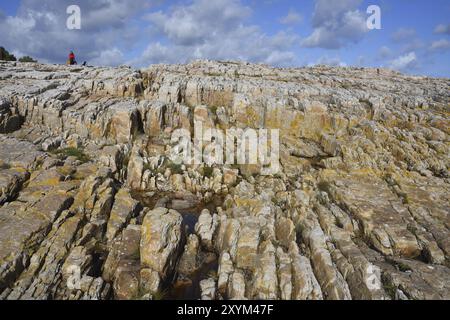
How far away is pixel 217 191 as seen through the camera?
1448 inches

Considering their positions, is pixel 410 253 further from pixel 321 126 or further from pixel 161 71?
pixel 161 71

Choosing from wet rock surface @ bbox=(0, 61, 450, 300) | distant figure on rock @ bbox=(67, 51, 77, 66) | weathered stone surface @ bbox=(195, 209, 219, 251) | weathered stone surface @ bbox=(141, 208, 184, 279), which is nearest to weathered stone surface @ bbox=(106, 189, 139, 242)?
wet rock surface @ bbox=(0, 61, 450, 300)

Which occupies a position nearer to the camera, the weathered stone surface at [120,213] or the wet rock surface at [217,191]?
the wet rock surface at [217,191]

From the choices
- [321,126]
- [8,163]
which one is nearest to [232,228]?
[8,163]

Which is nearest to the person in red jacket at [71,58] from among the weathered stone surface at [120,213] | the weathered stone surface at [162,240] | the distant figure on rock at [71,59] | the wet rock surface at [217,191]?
the distant figure on rock at [71,59]

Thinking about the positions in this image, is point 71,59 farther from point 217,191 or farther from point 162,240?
point 162,240

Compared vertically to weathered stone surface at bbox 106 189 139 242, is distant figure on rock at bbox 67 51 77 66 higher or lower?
higher

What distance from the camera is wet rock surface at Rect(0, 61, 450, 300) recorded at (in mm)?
21250

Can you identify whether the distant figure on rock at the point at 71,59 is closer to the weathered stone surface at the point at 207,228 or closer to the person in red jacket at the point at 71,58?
the person in red jacket at the point at 71,58

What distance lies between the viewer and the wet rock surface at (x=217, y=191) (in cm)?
2125

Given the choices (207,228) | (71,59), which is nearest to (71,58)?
(71,59)

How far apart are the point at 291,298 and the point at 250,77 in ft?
146

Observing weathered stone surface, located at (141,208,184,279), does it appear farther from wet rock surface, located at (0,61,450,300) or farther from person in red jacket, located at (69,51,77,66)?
person in red jacket, located at (69,51,77,66)

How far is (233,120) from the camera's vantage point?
4712 centimetres
